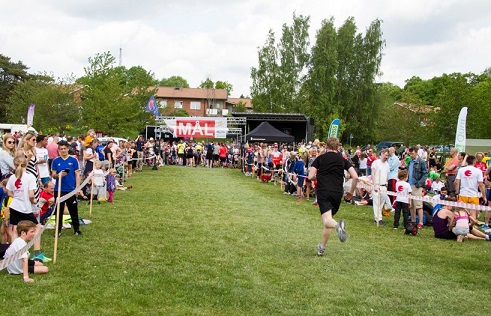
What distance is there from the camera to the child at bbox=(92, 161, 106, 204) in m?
14.9

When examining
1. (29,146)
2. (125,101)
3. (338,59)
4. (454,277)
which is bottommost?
(454,277)

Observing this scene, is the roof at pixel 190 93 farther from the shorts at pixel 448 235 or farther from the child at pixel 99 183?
the shorts at pixel 448 235

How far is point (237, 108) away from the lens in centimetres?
8888

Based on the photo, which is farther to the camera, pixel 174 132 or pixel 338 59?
pixel 338 59

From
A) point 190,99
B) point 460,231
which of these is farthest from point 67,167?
point 190,99

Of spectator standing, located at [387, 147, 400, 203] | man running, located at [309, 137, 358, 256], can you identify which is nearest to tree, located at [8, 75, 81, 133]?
spectator standing, located at [387, 147, 400, 203]

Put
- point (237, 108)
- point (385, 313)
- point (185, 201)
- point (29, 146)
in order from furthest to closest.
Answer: point (237, 108) → point (185, 201) → point (29, 146) → point (385, 313)

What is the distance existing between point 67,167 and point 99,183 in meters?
5.56

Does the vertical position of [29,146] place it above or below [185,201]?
above

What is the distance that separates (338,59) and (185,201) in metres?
47.6

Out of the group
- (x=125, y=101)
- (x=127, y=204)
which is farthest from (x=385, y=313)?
(x=125, y=101)

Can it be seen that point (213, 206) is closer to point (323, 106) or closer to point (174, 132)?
point (174, 132)

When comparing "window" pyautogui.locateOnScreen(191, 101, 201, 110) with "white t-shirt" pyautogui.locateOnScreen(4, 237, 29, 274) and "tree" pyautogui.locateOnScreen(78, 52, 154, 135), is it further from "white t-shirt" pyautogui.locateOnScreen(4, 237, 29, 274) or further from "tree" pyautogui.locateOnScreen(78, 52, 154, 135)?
"white t-shirt" pyautogui.locateOnScreen(4, 237, 29, 274)

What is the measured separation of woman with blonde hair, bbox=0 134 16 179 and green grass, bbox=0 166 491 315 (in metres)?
1.44
